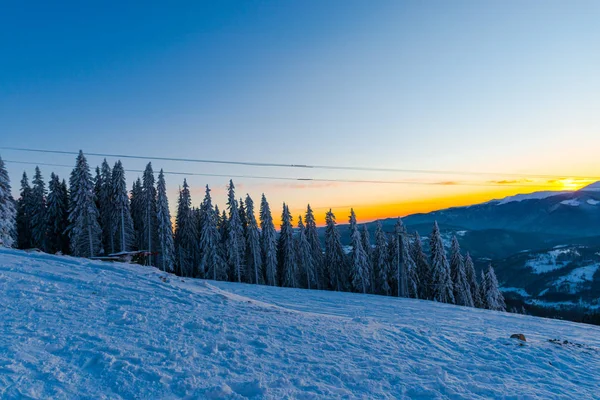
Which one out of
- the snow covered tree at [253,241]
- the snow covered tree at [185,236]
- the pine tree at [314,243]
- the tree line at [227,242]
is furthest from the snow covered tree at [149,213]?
the pine tree at [314,243]

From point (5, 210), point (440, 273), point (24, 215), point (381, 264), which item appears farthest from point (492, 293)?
point (24, 215)

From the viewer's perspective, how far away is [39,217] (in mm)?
47281

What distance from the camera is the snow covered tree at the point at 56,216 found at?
156ft

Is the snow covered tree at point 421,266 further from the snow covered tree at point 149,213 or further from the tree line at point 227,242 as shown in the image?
the snow covered tree at point 149,213

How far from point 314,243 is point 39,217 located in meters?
40.4

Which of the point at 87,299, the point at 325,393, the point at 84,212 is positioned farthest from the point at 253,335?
the point at 84,212

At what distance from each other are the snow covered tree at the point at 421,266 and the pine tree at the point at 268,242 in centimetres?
2175

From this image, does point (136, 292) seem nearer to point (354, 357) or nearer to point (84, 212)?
point (354, 357)

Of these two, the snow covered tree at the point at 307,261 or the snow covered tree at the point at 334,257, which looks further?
the snow covered tree at the point at 334,257

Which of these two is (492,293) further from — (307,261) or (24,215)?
(24,215)

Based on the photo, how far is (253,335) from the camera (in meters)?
9.95

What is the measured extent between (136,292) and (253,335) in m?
6.86

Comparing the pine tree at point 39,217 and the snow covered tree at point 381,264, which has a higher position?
the pine tree at point 39,217

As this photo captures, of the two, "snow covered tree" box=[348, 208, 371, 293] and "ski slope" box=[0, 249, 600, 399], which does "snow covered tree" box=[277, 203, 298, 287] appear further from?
"ski slope" box=[0, 249, 600, 399]
